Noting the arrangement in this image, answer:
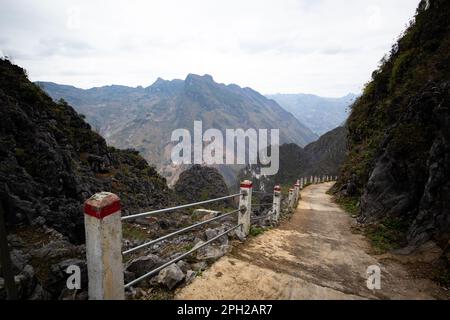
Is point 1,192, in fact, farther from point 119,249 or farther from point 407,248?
point 407,248

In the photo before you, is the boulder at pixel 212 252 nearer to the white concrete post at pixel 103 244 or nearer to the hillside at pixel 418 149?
the white concrete post at pixel 103 244

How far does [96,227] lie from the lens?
10.5 ft

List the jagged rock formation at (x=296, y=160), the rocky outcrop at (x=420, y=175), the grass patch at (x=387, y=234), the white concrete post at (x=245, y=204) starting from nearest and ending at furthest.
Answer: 1. the rocky outcrop at (x=420, y=175)
2. the white concrete post at (x=245, y=204)
3. the grass patch at (x=387, y=234)
4. the jagged rock formation at (x=296, y=160)

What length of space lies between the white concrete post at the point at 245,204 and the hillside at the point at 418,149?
4414mm

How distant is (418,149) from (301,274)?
6578 millimetres

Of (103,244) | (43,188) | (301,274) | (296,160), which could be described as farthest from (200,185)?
(296,160)

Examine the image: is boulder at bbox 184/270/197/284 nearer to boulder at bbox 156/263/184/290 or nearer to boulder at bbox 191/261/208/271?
boulder at bbox 156/263/184/290

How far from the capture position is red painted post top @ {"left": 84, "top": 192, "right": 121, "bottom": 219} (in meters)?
3.18

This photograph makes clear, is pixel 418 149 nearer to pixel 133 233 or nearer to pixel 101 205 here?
pixel 101 205

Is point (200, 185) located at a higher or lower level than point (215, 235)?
lower

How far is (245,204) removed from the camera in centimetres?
782

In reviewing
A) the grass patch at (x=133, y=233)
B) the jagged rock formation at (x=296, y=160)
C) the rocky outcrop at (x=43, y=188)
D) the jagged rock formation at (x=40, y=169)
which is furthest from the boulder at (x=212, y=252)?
the jagged rock formation at (x=296, y=160)

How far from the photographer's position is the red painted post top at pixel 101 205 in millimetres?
3183
